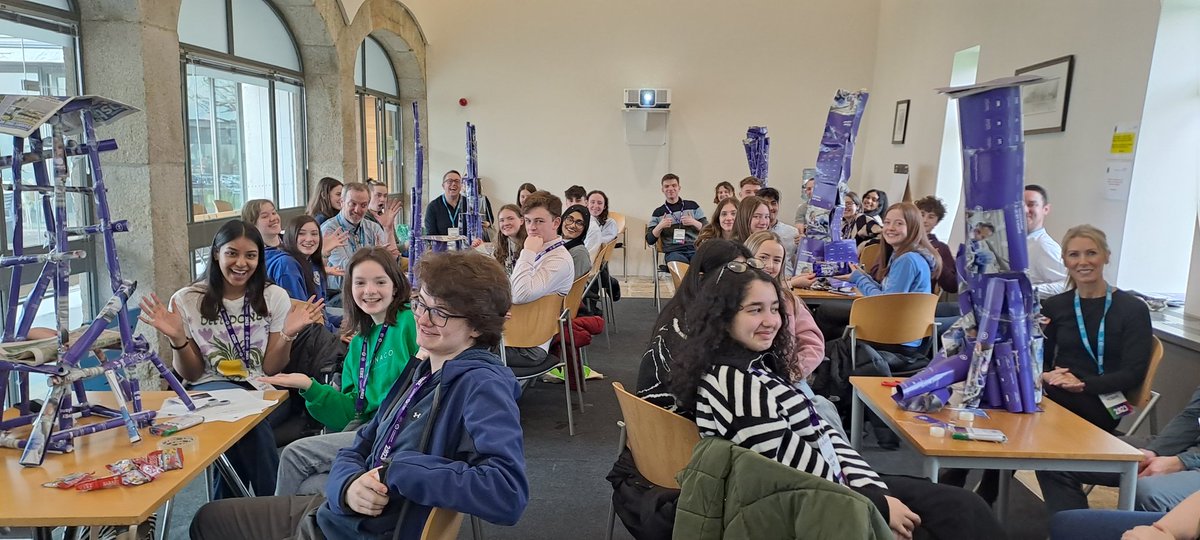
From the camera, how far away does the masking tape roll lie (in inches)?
72.9

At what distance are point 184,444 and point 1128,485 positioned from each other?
2490 millimetres

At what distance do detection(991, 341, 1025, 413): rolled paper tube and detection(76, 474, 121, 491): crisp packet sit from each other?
2416 millimetres

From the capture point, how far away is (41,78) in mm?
3811

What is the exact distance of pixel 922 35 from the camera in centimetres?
761

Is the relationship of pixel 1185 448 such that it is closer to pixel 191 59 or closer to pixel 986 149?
pixel 986 149

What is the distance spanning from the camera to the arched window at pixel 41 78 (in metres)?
3.56

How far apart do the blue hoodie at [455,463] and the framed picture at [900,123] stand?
23.8ft

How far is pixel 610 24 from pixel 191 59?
543cm

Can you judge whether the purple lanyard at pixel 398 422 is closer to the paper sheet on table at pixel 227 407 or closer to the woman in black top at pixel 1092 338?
the paper sheet on table at pixel 227 407

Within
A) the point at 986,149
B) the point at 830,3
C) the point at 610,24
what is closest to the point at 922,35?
the point at 830,3

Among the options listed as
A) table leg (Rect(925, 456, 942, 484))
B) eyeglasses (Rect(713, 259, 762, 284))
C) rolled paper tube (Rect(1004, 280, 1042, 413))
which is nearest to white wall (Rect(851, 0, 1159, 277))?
rolled paper tube (Rect(1004, 280, 1042, 413))

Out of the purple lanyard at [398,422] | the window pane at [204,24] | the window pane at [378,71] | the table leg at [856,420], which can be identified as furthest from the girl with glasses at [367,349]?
the window pane at [378,71]

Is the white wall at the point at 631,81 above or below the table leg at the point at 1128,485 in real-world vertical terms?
above

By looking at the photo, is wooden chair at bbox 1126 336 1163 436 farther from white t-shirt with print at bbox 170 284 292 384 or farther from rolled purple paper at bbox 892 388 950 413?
white t-shirt with print at bbox 170 284 292 384
